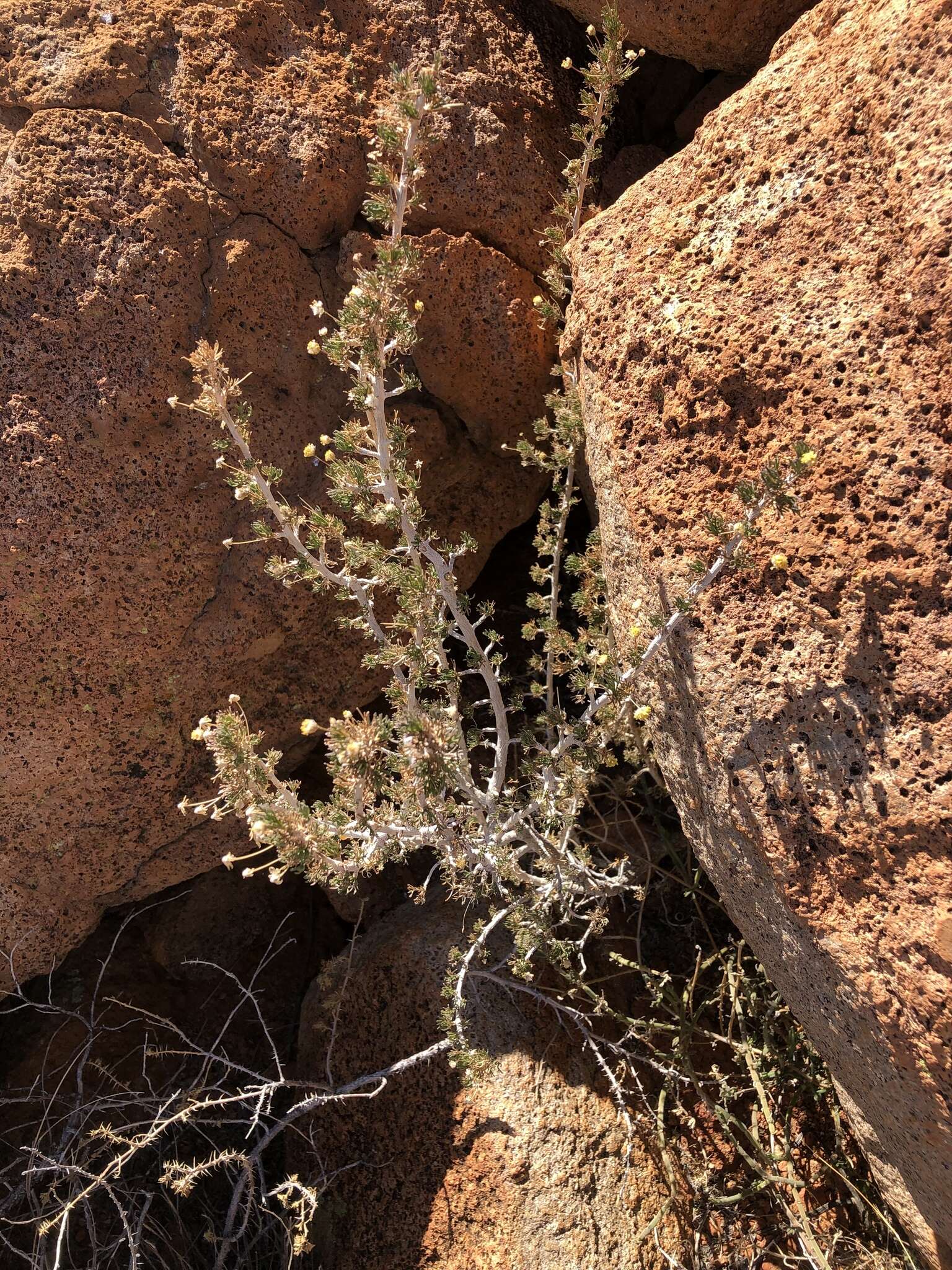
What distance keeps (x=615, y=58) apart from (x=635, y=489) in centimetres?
104

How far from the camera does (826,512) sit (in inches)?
65.2

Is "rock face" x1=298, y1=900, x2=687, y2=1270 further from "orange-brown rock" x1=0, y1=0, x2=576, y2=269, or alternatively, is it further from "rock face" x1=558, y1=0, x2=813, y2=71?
"rock face" x1=558, y1=0, x2=813, y2=71

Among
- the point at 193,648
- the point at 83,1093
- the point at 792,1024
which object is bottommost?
the point at 83,1093

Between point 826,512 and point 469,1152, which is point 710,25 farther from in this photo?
point 469,1152

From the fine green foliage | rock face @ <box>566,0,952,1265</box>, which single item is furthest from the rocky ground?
the fine green foliage

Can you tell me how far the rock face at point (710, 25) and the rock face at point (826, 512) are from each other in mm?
337

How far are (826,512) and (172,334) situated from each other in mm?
1530

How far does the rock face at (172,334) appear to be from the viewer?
6.94 feet

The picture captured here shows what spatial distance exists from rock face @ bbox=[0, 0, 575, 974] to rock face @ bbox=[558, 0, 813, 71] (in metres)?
0.29

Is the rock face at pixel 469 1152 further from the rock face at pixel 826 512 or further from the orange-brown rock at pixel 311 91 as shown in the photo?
the orange-brown rock at pixel 311 91

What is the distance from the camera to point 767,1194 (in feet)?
7.98

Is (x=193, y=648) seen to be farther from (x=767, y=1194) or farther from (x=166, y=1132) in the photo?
(x=767, y=1194)

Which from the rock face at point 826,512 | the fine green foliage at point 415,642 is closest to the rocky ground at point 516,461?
the rock face at point 826,512

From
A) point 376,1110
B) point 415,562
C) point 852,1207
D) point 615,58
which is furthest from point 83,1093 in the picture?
point 615,58
